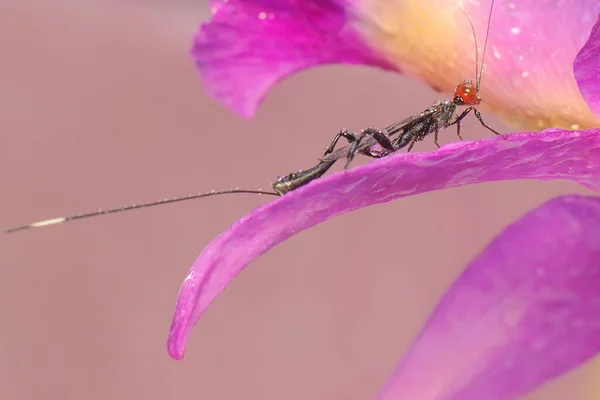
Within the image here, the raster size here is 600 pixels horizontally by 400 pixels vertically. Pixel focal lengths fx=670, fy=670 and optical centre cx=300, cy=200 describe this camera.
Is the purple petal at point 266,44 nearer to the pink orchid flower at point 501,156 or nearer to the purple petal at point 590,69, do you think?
the pink orchid flower at point 501,156

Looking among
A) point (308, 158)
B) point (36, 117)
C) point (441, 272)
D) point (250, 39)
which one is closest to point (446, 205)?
point (441, 272)

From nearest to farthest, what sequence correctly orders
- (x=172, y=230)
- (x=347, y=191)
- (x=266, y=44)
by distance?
(x=347, y=191) → (x=266, y=44) → (x=172, y=230)

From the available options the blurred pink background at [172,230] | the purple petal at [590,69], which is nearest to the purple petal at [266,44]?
the purple petal at [590,69]

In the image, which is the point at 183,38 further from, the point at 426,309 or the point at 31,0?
the point at 426,309

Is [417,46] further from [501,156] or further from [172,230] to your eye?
[172,230]

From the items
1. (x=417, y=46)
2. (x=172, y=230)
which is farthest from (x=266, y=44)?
(x=172, y=230)

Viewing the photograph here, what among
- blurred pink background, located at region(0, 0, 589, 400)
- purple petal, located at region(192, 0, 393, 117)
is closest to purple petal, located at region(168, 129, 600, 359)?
purple petal, located at region(192, 0, 393, 117)

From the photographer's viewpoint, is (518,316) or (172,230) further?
(172,230)
